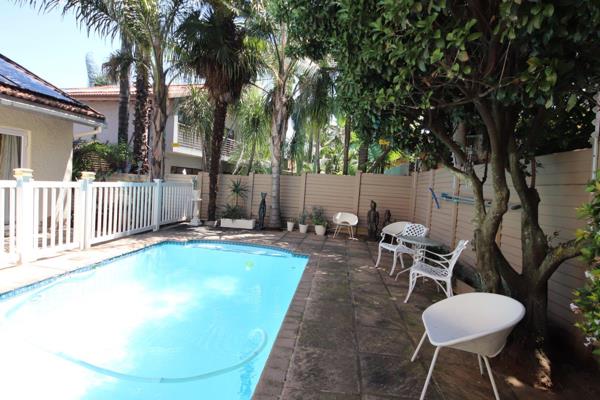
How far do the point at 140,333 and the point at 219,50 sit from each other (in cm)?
701

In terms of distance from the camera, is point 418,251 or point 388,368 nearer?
point 388,368

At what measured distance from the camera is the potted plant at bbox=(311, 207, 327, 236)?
31.0 ft

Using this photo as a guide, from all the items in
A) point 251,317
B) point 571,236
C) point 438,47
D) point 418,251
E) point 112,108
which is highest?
point 112,108

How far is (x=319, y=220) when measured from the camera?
9.62 metres

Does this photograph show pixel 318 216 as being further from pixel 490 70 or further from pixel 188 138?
pixel 188 138

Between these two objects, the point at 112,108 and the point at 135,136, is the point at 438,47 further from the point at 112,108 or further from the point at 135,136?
the point at 112,108

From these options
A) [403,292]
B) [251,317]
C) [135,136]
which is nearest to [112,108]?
[135,136]

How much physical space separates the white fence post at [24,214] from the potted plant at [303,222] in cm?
636

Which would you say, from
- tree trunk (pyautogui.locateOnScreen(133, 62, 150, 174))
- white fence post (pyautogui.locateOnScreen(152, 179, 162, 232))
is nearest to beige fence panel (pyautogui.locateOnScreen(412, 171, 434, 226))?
white fence post (pyautogui.locateOnScreen(152, 179, 162, 232))

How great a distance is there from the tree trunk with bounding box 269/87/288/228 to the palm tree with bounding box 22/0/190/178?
3.01 meters

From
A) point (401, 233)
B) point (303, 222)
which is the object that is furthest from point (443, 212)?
point (303, 222)

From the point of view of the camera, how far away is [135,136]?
10.6m

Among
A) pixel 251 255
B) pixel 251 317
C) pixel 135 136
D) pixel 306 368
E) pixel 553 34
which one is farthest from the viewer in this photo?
pixel 135 136

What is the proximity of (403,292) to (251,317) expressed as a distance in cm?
212
